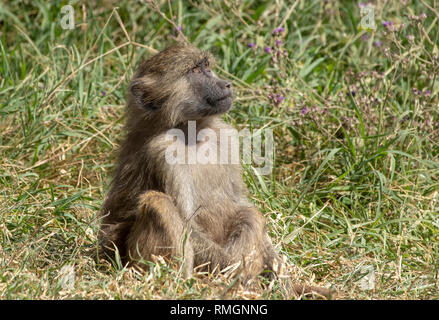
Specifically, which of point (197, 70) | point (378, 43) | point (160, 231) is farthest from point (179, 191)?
point (378, 43)

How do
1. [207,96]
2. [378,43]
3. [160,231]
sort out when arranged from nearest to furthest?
1. [160,231]
2. [207,96]
3. [378,43]

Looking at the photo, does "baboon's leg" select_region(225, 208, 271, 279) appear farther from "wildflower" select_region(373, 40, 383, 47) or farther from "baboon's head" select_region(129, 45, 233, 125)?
"wildflower" select_region(373, 40, 383, 47)

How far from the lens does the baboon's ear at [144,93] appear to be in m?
4.54

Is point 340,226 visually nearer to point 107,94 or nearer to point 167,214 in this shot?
point 167,214

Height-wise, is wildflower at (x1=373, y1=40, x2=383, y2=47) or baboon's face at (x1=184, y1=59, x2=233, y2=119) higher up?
baboon's face at (x1=184, y1=59, x2=233, y2=119)

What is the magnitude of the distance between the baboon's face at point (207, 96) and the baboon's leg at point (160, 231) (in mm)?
641

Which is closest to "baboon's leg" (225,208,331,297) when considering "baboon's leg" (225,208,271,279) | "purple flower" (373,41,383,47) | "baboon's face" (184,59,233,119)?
"baboon's leg" (225,208,271,279)

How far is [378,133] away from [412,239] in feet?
2.96

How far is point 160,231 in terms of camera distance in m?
4.11

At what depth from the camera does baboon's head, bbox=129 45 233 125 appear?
452cm

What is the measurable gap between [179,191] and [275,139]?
1.95m

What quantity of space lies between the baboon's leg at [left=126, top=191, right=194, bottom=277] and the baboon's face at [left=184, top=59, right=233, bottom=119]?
0.64 meters

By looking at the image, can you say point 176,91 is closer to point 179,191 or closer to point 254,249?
point 179,191
